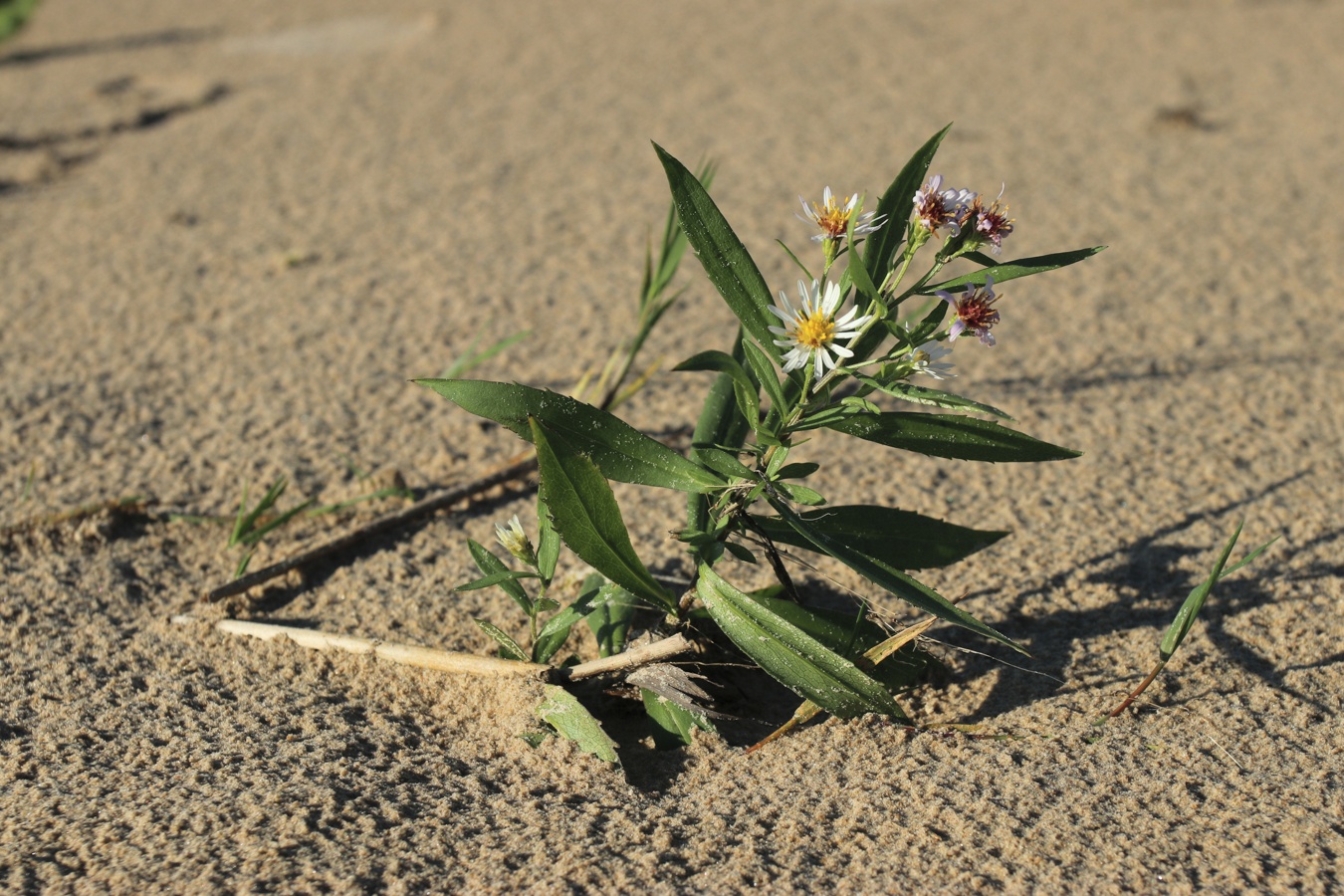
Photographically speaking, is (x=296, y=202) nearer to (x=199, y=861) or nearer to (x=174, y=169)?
(x=174, y=169)

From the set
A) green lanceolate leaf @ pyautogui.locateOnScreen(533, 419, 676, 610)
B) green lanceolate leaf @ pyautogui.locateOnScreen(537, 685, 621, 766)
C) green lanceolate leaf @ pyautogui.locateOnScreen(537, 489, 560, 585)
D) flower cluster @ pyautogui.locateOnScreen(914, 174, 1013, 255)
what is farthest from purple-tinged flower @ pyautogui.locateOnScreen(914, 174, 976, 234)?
green lanceolate leaf @ pyautogui.locateOnScreen(537, 685, 621, 766)

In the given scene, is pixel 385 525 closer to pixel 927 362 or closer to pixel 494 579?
pixel 494 579

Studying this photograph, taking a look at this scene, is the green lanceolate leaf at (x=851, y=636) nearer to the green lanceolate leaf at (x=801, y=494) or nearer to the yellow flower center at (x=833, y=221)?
the green lanceolate leaf at (x=801, y=494)

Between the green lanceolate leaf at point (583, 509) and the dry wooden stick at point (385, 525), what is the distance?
68 cm

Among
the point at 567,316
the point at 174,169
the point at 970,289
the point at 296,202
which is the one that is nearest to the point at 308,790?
the point at 970,289

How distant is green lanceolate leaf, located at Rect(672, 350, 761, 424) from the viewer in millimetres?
1483

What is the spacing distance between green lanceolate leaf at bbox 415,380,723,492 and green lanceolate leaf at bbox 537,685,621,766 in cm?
32

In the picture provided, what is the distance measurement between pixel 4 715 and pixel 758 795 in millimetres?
1022

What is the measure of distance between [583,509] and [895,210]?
54 cm

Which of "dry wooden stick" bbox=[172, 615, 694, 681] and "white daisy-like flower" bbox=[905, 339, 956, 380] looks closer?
"white daisy-like flower" bbox=[905, 339, 956, 380]

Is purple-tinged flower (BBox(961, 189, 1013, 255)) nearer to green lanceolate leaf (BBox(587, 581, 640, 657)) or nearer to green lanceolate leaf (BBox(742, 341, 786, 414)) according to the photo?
green lanceolate leaf (BBox(742, 341, 786, 414))

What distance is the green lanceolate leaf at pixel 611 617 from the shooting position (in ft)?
5.83

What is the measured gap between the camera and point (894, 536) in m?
1.65

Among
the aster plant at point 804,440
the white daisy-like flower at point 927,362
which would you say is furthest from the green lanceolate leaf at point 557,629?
the white daisy-like flower at point 927,362
